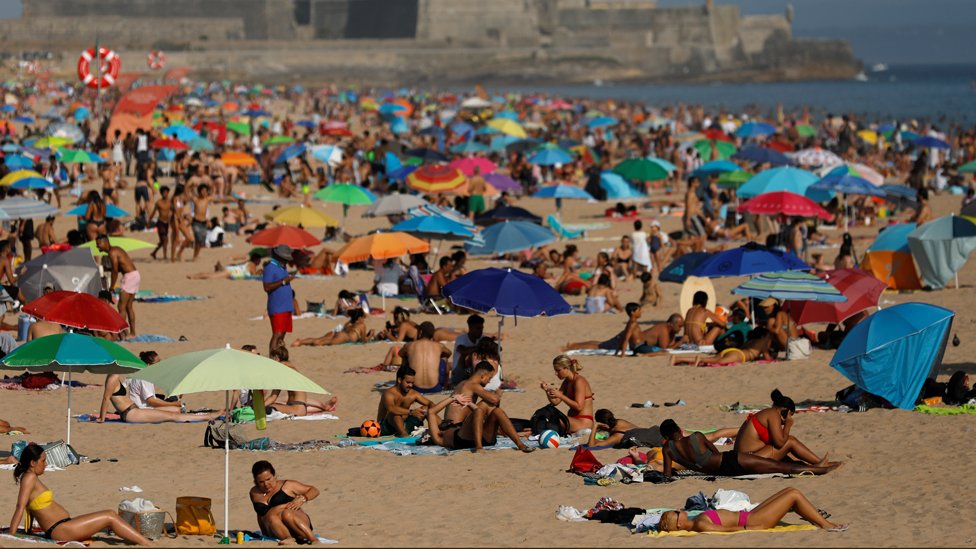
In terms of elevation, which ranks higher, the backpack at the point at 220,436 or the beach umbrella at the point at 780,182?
the beach umbrella at the point at 780,182

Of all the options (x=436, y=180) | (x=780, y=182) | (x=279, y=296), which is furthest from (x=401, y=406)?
(x=436, y=180)

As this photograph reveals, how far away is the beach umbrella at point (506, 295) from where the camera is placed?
10820 millimetres

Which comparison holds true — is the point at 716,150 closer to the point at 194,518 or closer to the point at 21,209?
the point at 21,209

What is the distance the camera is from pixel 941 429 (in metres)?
9.41

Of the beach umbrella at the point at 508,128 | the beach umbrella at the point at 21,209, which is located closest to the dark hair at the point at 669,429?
the beach umbrella at the point at 21,209

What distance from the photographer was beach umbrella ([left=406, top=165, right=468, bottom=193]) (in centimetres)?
2134

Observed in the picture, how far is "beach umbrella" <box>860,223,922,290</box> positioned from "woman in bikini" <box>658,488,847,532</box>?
9177mm

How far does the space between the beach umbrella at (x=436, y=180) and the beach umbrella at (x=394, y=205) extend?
104 inches

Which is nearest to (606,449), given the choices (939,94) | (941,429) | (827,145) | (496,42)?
(941,429)

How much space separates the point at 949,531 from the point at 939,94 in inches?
3954

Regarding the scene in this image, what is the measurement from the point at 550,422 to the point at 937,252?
735 centimetres

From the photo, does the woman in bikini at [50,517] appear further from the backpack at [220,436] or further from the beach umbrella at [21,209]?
the beach umbrella at [21,209]

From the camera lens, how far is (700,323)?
13.1 meters

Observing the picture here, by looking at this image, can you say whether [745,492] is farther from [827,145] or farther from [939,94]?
[939,94]
